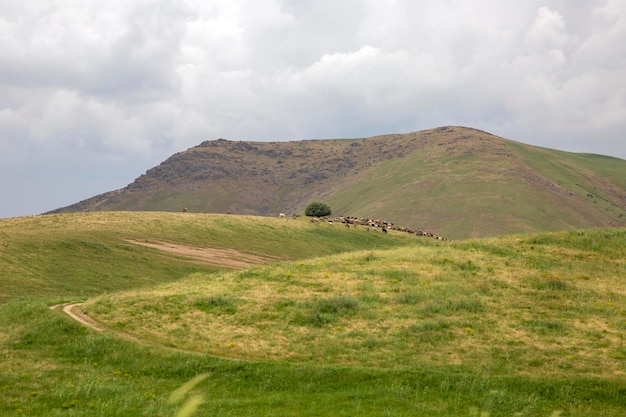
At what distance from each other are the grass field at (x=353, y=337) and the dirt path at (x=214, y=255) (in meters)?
15.5

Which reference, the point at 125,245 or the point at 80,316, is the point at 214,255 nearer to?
the point at 125,245

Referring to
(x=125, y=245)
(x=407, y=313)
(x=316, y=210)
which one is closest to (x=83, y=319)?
(x=407, y=313)

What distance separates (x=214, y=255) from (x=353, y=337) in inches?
1666

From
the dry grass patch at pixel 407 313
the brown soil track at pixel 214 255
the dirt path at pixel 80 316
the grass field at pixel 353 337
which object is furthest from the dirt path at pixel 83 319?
the brown soil track at pixel 214 255

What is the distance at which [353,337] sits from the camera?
2808cm

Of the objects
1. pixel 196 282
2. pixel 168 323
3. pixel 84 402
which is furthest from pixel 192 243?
pixel 84 402

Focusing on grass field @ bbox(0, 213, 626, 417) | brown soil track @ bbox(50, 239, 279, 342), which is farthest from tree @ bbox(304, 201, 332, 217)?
grass field @ bbox(0, 213, 626, 417)

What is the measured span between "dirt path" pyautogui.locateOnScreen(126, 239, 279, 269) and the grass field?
1553cm

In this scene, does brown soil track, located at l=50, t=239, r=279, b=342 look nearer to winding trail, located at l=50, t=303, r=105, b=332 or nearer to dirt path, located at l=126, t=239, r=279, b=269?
dirt path, located at l=126, t=239, r=279, b=269

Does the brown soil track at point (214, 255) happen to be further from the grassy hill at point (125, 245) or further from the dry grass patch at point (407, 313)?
the dry grass patch at point (407, 313)

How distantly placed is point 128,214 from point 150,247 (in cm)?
2003

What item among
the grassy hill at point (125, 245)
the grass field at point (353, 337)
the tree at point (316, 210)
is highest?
the tree at point (316, 210)

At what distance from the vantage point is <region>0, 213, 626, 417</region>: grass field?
69.4 ft

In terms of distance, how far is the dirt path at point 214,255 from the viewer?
64.7m
